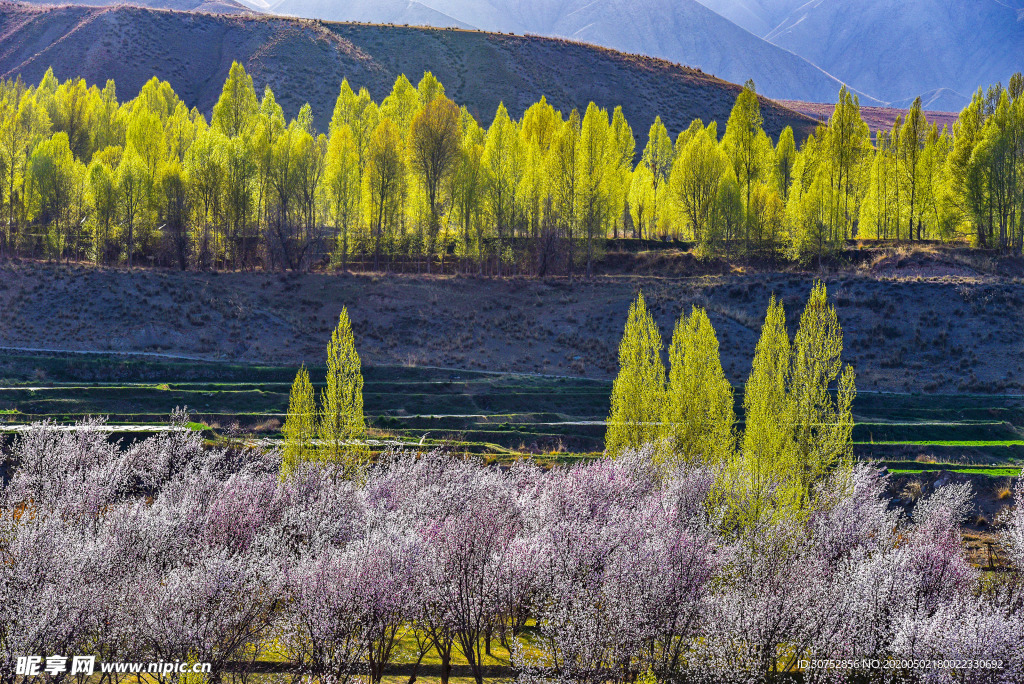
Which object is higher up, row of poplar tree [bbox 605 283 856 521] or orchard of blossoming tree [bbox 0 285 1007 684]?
row of poplar tree [bbox 605 283 856 521]

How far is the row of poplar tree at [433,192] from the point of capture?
6575 cm

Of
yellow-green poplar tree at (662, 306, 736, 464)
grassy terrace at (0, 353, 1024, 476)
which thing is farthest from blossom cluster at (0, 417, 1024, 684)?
grassy terrace at (0, 353, 1024, 476)

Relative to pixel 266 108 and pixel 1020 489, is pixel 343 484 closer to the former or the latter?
pixel 1020 489

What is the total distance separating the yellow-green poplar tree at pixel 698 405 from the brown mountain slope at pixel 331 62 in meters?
91.4

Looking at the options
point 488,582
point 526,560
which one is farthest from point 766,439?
point 488,582

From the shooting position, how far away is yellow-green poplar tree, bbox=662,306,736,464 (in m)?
31.0

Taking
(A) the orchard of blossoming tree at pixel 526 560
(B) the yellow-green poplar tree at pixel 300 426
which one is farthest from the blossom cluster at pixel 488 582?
(B) the yellow-green poplar tree at pixel 300 426

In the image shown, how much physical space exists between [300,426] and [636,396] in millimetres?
13353

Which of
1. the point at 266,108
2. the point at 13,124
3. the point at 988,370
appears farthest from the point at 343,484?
the point at 266,108

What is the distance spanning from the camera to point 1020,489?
30688mm

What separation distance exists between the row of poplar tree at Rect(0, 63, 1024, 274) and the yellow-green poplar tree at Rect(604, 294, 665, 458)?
1341 inches

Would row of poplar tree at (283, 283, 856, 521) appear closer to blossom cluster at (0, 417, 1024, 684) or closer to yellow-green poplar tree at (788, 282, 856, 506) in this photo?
yellow-green poplar tree at (788, 282, 856, 506)

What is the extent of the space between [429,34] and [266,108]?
5870 centimetres

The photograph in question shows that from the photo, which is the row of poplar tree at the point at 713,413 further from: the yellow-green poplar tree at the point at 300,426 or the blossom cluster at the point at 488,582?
the blossom cluster at the point at 488,582
